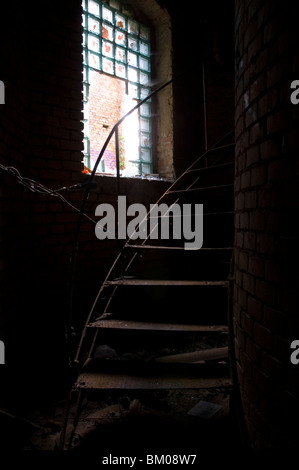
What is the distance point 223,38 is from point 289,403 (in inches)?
187

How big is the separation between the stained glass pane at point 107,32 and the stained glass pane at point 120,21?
0.19 metres

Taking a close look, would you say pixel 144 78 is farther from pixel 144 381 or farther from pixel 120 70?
pixel 144 381

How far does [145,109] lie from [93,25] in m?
1.26

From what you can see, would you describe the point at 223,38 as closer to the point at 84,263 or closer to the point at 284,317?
the point at 84,263

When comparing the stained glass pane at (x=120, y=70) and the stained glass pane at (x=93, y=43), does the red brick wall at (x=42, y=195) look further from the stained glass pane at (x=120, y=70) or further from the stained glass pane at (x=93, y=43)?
the stained glass pane at (x=120, y=70)

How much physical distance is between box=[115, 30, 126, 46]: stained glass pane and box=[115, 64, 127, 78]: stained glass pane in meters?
0.31

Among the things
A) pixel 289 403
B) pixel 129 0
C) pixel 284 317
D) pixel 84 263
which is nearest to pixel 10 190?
pixel 84 263

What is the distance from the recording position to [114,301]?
2469 millimetres

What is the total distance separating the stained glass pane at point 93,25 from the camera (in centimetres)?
374
